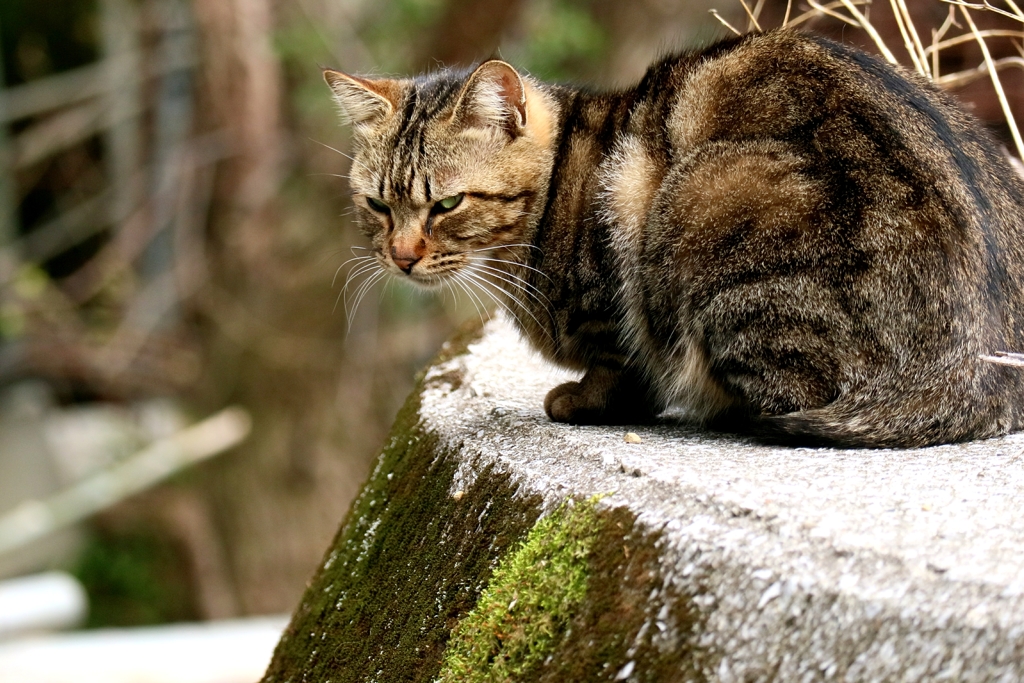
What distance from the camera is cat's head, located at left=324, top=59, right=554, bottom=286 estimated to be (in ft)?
8.93

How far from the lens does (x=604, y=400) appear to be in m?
2.65

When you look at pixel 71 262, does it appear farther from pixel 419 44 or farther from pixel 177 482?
pixel 419 44

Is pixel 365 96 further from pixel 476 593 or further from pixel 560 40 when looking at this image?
pixel 560 40

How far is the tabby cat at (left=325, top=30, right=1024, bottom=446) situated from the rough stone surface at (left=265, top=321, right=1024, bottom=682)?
21 cm

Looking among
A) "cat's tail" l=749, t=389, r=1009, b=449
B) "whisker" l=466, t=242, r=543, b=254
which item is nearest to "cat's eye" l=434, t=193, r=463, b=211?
"whisker" l=466, t=242, r=543, b=254

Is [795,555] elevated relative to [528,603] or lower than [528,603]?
elevated

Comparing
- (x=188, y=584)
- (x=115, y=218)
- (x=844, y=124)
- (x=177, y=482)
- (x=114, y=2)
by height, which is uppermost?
(x=114, y=2)

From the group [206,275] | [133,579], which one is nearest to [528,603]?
[206,275]

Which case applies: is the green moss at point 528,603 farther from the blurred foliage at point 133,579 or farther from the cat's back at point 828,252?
the blurred foliage at point 133,579

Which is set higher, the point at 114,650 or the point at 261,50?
the point at 261,50

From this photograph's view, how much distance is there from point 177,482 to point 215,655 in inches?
104

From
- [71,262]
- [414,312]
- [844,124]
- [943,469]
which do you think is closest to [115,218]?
[71,262]

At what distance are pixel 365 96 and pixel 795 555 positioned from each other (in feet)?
6.61

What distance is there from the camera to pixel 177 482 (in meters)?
7.70
